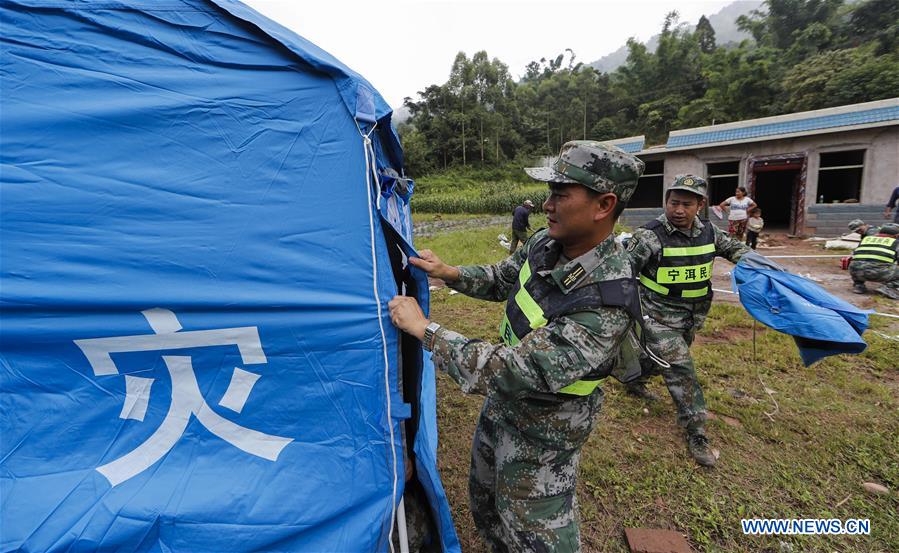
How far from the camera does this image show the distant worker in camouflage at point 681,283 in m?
2.96

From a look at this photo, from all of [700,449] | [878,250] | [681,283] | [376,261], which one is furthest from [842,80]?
[376,261]

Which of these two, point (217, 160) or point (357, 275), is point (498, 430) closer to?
point (357, 275)

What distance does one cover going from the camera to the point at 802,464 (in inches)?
112

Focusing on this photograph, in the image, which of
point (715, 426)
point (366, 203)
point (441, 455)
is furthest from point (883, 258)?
point (366, 203)

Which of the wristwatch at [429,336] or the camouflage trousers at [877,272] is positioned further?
the camouflage trousers at [877,272]

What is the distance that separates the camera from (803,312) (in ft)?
8.68

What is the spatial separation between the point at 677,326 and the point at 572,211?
6.78 feet

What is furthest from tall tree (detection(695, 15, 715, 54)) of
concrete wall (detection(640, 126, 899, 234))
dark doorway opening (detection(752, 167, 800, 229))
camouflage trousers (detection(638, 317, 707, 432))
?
camouflage trousers (detection(638, 317, 707, 432))

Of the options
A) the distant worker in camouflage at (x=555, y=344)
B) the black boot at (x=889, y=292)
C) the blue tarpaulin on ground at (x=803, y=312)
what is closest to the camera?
the distant worker in camouflage at (x=555, y=344)

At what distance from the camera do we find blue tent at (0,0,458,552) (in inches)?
52.1

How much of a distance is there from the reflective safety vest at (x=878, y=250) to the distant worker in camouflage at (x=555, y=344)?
7.59m

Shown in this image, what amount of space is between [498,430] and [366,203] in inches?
43.5

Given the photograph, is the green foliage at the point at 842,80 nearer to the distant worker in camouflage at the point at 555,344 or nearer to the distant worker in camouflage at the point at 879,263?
the distant worker in camouflage at the point at 879,263

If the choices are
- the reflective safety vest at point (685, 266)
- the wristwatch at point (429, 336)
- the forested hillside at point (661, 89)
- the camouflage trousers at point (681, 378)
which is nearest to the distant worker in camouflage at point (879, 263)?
the reflective safety vest at point (685, 266)
